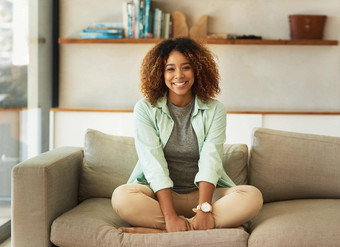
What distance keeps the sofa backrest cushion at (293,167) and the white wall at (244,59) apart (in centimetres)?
171

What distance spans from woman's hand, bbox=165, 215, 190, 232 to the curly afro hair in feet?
1.94

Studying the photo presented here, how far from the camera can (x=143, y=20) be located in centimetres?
408

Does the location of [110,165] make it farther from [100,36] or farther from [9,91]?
[100,36]

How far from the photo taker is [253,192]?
7.16 feet

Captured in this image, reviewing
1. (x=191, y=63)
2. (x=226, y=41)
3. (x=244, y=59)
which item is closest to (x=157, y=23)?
(x=226, y=41)

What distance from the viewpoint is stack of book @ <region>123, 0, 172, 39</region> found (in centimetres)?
405

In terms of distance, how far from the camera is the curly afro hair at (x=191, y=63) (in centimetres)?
241

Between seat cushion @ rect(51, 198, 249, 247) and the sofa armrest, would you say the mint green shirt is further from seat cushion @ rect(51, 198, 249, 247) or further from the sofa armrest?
the sofa armrest

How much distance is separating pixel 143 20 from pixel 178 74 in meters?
1.83

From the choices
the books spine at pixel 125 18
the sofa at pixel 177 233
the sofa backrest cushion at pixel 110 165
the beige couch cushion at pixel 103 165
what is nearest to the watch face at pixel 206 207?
the sofa at pixel 177 233

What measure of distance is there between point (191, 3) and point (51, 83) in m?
1.33

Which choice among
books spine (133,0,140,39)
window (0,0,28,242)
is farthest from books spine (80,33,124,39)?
window (0,0,28,242)

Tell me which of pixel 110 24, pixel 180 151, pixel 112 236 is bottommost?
pixel 112 236

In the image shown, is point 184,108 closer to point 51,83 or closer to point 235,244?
point 235,244
